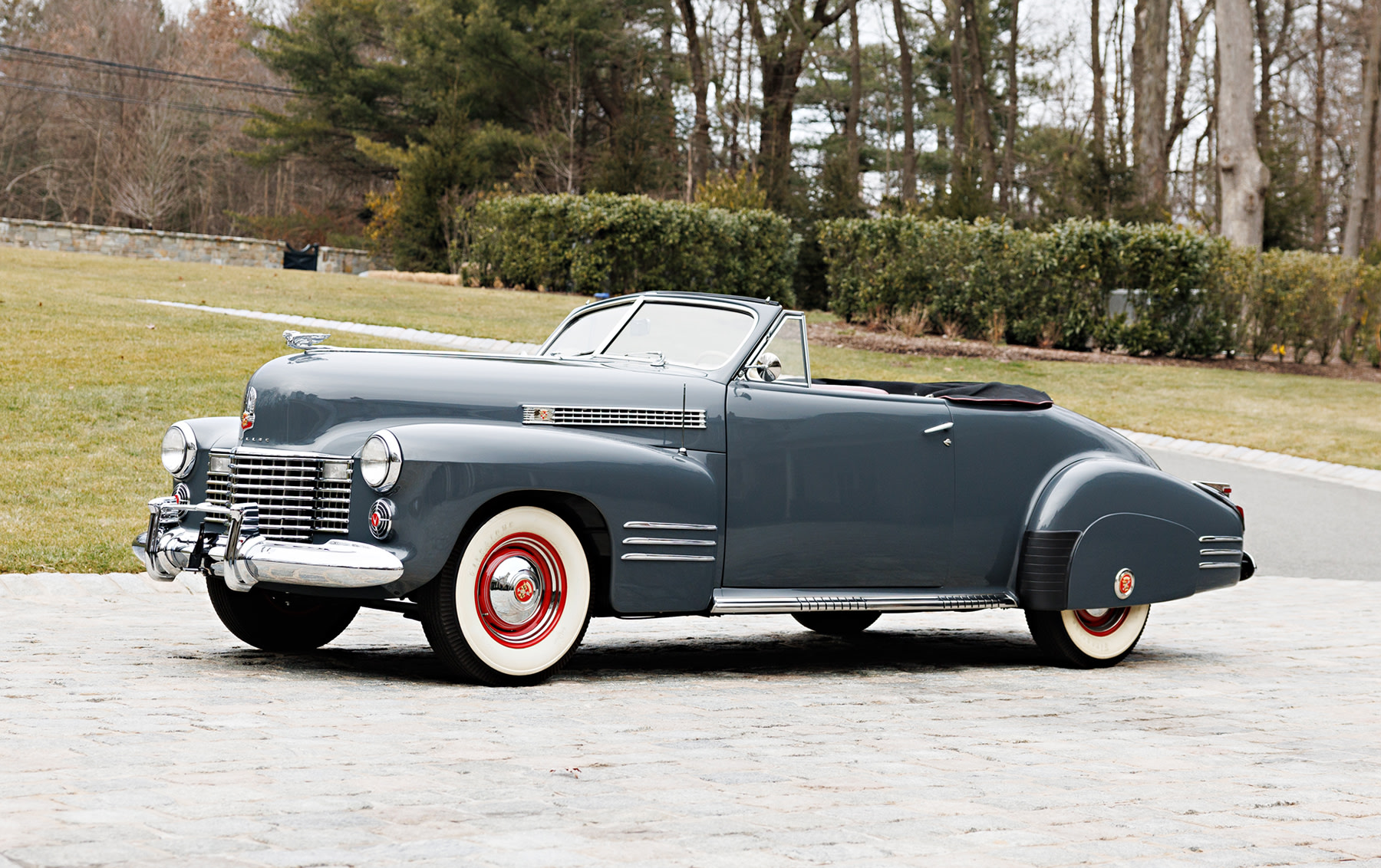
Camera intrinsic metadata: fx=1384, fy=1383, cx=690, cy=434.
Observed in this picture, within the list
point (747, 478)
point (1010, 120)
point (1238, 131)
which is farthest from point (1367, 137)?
point (747, 478)

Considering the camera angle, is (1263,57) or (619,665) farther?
(1263,57)

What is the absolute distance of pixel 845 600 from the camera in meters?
6.09

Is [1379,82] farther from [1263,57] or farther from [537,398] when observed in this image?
[537,398]

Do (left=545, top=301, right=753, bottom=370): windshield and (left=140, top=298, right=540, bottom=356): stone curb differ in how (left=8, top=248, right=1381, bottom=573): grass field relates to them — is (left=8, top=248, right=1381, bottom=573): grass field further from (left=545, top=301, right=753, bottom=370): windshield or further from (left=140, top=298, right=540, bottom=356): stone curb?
(left=545, top=301, right=753, bottom=370): windshield

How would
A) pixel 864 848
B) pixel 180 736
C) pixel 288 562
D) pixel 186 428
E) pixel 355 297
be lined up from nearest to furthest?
pixel 864 848, pixel 180 736, pixel 288 562, pixel 186 428, pixel 355 297

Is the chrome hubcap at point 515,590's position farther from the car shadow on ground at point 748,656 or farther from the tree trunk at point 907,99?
the tree trunk at point 907,99

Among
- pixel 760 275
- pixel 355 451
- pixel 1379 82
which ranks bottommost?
pixel 355 451

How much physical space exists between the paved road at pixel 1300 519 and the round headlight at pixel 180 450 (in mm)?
8518

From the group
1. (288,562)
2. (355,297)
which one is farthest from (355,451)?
(355,297)

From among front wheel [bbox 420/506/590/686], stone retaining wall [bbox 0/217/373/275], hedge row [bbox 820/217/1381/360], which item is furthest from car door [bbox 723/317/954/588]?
stone retaining wall [bbox 0/217/373/275]

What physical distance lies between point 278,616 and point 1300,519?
1020 cm

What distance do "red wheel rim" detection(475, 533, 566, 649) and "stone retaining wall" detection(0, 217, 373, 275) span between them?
1345 inches

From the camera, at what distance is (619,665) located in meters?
6.26

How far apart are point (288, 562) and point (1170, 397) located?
17885 mm
